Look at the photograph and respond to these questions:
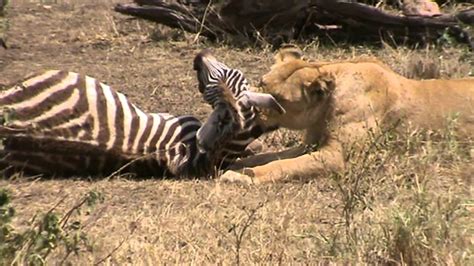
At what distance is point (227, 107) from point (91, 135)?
2.47ft

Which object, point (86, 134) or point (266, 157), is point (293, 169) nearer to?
point (266, 157)

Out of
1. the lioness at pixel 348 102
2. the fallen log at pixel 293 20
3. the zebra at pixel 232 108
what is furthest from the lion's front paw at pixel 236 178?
the fallen log at pixel 293 20

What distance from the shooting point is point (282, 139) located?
6.89 meters

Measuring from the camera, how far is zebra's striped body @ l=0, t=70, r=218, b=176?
19.1 ft

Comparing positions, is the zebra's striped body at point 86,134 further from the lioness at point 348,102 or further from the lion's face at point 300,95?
the lion's face at point 300,95

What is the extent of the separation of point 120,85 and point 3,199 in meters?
3.97

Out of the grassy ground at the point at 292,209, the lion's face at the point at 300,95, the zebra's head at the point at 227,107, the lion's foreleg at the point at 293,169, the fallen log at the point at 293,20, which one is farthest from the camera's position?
the fallen log at the point at 293,20

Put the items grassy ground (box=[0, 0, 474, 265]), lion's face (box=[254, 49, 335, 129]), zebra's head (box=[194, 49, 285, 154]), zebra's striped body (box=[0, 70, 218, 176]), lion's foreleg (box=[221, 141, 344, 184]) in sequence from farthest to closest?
lion's face (box=[254, 49, 335, 129]), zebra's head (box=[194, 49, 285, 154]), lion's foreleg (box=[221, 141, 344, 184]), zebra's striped body (box=[0, 70, 218, 176]), grassy ground (box=[0, 0, 474, 265])

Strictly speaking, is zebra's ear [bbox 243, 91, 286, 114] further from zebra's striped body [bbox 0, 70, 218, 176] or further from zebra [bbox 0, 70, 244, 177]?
zebra's striped body [bbox 0, 70, 218, 176]


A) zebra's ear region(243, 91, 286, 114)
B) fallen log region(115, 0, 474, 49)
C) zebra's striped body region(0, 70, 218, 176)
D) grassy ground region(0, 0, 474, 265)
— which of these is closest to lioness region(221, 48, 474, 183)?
zebra's ear region(243, 91, 286, 114)

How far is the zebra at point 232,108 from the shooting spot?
20.0 ft

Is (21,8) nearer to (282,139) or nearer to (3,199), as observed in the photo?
(282,139)

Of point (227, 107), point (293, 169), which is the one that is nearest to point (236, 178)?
point (293, 169)

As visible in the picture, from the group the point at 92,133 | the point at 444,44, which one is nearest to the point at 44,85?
the point at 92,133
